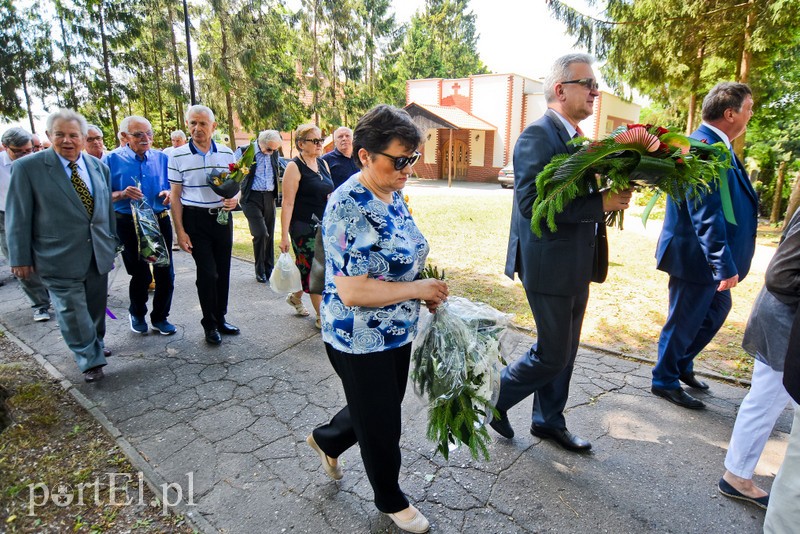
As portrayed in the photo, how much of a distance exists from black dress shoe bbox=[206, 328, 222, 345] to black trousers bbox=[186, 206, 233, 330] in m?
0.04

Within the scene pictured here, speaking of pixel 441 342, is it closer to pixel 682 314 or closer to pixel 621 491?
pixel 621 491

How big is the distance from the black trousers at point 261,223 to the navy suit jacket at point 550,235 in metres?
4.84

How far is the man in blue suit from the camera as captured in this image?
9.95 feet

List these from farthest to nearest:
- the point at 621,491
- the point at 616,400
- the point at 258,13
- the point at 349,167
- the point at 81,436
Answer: the point at 258,13 < the point at 349,167 < the point at 616,400 < the point at 81,436 < the point at 621,491

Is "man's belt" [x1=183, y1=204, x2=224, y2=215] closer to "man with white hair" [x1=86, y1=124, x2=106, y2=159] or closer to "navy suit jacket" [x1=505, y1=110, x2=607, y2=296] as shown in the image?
"man with white hair" [x1=86, y1=124, x2=106, y2=159]

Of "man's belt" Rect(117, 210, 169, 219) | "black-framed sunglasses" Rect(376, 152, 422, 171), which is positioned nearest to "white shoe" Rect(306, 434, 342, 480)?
"black-framed sunglasses" Rect(376, 152, 422, 171)

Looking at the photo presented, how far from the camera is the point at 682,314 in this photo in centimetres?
332

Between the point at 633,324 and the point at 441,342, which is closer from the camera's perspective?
the point at 441,342

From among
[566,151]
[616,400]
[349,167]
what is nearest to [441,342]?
[566,151]

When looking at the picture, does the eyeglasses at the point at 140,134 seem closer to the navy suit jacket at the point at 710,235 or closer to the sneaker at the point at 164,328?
the sneaker at the point at 164,328

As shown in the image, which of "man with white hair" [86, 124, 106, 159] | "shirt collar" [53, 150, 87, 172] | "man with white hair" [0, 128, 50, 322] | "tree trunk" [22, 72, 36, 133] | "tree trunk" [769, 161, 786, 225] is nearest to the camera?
"shirt collar" [53, 150, 87, 172]

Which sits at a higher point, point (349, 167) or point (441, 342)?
point (349, 167)

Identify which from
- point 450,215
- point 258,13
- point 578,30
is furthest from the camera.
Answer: point 258,13

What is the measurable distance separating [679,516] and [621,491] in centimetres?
28
